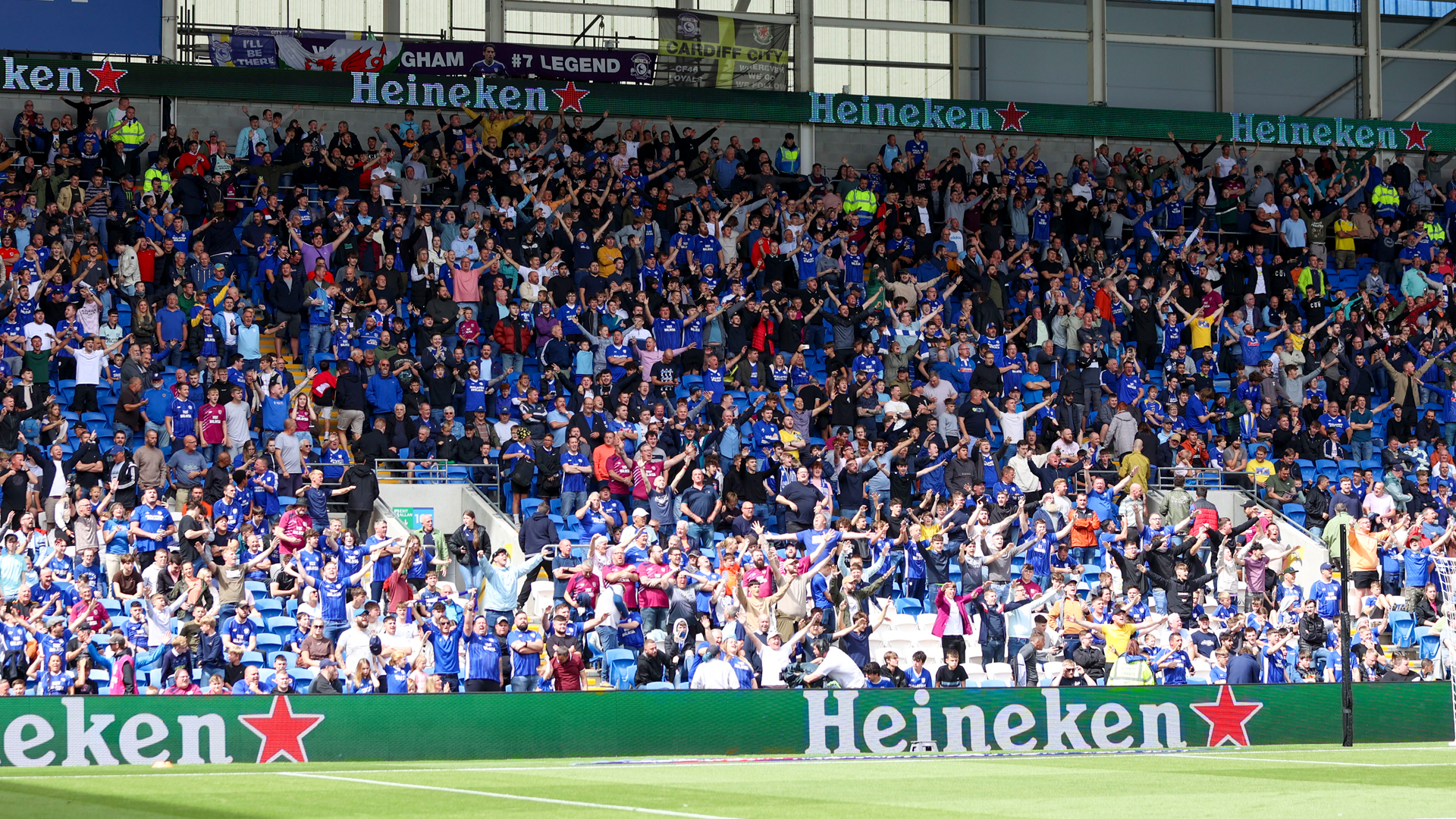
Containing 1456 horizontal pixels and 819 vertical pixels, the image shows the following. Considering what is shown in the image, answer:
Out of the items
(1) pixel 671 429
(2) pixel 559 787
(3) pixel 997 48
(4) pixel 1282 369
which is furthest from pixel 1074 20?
(2) pixel 559 787

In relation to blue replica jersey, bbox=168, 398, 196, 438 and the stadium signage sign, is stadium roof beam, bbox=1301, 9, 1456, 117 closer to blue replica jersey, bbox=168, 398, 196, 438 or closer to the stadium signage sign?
the stadium signage sign

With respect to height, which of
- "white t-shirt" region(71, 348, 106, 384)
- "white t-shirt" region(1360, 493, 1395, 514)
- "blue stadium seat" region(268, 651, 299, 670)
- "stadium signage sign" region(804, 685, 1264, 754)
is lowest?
"stadium signage sign" region(804, 685, 1264, 754)

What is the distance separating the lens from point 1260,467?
25812 mm

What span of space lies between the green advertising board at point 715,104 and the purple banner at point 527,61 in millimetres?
248

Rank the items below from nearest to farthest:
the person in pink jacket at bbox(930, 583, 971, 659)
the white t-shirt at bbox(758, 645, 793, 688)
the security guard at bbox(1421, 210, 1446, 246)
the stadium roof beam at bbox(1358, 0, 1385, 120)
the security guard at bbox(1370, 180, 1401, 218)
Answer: the white t-shirt at bbox(758, 645, 793, 688) → the person in pink jacket at bbox(930, 583, 971, 659) → the security guard at bbox(1421, 210, 1446, 246) → the security guard at bbox(1370, 180, 1401, 218) → the stadium roof beam at bbox(1358, 0, 1385, 120)

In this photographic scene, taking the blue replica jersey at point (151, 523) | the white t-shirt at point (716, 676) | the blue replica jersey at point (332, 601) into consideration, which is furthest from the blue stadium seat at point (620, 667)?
the blue replica jersey at point (151, 523)

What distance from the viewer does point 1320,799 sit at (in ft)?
36.7

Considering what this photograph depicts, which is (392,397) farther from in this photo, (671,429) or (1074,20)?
(1074,20)

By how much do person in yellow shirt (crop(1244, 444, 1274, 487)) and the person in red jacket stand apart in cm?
1095

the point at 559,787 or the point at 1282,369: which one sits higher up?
the point at 1282,369

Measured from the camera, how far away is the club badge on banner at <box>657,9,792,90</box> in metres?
31.0

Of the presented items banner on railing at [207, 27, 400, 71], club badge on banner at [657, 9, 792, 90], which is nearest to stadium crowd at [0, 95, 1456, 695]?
banner on railing at [207, 27, 400, 71]

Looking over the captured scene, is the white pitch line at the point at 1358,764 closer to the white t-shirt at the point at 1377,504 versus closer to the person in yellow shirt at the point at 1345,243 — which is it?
the white t-shirt at the point at 1377,504

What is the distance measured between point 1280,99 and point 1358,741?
22.3 meters
